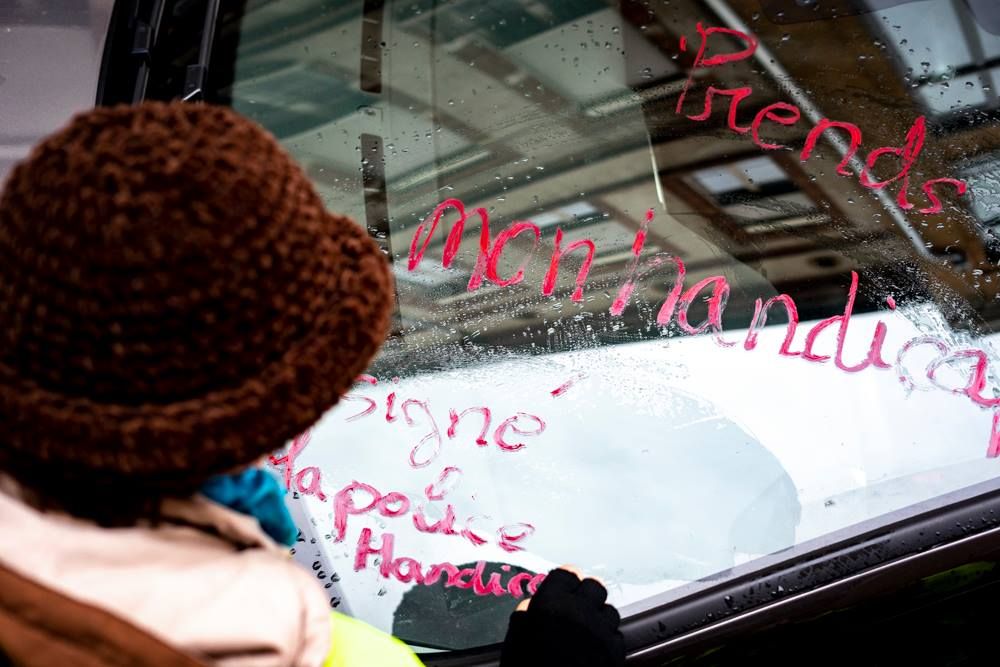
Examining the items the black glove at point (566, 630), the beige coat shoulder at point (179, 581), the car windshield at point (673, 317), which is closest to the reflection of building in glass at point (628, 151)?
the car windshield at point (673, 317)

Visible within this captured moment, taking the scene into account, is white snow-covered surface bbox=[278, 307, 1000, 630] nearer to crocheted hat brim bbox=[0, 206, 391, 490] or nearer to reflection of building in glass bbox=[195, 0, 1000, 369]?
reflection of building in glass bbox=[195, 0, 1000, 369]

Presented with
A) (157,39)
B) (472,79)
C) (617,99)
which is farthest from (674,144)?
(157,39)

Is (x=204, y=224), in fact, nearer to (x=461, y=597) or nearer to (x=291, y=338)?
(x=291, y=338)

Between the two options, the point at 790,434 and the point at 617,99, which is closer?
the point at 790,434

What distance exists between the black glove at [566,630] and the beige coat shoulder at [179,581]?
0.26 meters

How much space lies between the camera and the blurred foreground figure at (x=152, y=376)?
0.53m

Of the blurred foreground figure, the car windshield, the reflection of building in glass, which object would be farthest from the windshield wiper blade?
the blurred foreground figure

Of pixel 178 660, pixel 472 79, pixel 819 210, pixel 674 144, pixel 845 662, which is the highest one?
pixel 472 79

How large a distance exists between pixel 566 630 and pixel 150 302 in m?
0.46

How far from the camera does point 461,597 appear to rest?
1322mm

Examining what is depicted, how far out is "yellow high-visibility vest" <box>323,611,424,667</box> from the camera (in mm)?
649

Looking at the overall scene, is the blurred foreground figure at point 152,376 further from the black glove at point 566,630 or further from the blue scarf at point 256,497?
the black glove at point 566,630

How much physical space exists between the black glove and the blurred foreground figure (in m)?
0.26

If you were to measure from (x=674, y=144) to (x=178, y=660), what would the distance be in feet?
3.50
